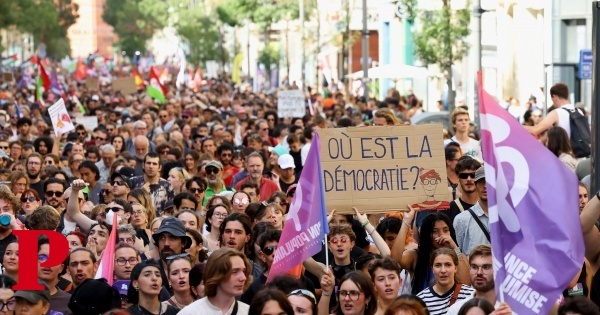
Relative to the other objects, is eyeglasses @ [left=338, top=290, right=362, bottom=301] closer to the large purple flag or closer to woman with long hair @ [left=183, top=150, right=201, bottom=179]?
the large purple flag

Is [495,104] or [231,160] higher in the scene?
[495,104]

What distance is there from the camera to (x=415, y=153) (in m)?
11.3

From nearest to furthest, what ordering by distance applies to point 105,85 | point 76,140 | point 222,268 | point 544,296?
point 544,296 → point 222,268 → point 76,140 → point 105,85

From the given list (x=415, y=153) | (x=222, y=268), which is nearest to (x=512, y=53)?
(x=415, y=153)

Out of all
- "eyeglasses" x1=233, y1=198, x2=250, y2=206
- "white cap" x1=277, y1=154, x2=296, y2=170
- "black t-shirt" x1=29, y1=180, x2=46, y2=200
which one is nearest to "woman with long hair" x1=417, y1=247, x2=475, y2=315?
"eyeglasses" x1=233, y1=198, x2=250, y2=206

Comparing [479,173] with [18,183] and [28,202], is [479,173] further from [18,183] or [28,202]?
[18,183]

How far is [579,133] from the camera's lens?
1739 cm

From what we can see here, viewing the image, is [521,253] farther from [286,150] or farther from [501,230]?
[286,150]

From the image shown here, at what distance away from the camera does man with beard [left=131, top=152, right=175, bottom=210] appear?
52.5 ft

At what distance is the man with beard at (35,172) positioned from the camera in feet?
54.2

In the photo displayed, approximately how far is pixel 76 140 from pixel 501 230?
15980 mm

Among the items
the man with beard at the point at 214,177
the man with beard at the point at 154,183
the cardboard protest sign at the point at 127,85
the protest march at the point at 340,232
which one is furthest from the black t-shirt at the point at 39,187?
the cardboard protest sign at the point at 127,85

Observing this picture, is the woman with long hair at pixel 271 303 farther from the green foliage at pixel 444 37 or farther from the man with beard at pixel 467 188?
the green foliage at pixel 444 37

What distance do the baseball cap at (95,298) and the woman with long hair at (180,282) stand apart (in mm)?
562
